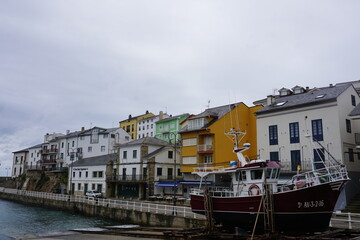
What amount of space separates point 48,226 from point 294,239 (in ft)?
82.6

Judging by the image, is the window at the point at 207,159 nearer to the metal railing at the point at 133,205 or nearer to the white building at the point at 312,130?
the white building at the point at 312,130

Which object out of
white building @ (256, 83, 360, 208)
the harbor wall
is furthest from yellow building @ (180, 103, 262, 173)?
the harbor wall

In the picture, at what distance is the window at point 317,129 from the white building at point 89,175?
3334 centimetres

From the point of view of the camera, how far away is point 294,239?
15.3 meters

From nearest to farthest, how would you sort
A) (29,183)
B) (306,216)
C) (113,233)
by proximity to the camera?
(306,216)
(113,233)
(29,183)

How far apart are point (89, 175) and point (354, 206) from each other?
41937 millimetres

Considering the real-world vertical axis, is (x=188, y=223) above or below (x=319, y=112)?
below

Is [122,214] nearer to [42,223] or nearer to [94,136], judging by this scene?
[42,223]

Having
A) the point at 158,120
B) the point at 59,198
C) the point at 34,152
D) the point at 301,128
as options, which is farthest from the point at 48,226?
the point at 34,152

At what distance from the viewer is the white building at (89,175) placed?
178ft

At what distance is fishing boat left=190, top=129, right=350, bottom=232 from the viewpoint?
55.1 ft

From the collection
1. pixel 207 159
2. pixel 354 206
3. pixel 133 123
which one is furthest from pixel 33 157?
pixel 354 206

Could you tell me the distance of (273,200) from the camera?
17.5 metres

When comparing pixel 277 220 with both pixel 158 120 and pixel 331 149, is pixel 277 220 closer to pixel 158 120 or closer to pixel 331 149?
pixel 331 149
